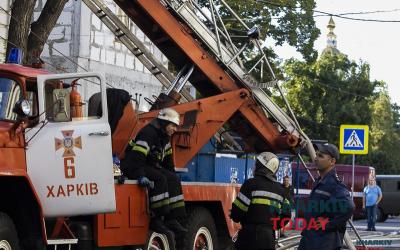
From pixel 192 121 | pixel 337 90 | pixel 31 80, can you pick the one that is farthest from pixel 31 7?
pixel 337 90

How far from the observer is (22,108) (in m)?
8.46

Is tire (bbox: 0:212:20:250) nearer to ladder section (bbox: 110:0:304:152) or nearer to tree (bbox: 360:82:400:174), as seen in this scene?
ladder section (bbox: 110:0:304:152)

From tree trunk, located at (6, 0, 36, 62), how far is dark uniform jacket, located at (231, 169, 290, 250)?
5925 mm

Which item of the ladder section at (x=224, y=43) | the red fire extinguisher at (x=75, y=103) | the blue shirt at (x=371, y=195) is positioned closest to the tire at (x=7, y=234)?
the red fire extinguisher at (x=75, y=103)

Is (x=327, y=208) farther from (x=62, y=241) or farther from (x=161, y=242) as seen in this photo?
(x=161, y=242)

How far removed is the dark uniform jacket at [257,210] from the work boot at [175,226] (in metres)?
1.71

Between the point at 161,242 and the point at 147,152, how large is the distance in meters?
1.34

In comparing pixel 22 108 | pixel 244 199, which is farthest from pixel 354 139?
pixel 22 108

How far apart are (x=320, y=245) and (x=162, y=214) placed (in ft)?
8.76

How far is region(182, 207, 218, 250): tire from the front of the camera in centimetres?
1126

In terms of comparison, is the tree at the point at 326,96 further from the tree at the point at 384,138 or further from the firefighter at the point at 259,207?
the firefighter at the point at 259,207

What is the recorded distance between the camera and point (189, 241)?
1121 cm

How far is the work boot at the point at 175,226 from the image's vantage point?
1052 cm

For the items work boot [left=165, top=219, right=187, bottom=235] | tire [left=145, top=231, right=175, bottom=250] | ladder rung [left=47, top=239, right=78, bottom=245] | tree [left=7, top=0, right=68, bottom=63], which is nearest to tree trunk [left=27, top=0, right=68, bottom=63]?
tree [left=7, top=0, right=68, bottom=63]
